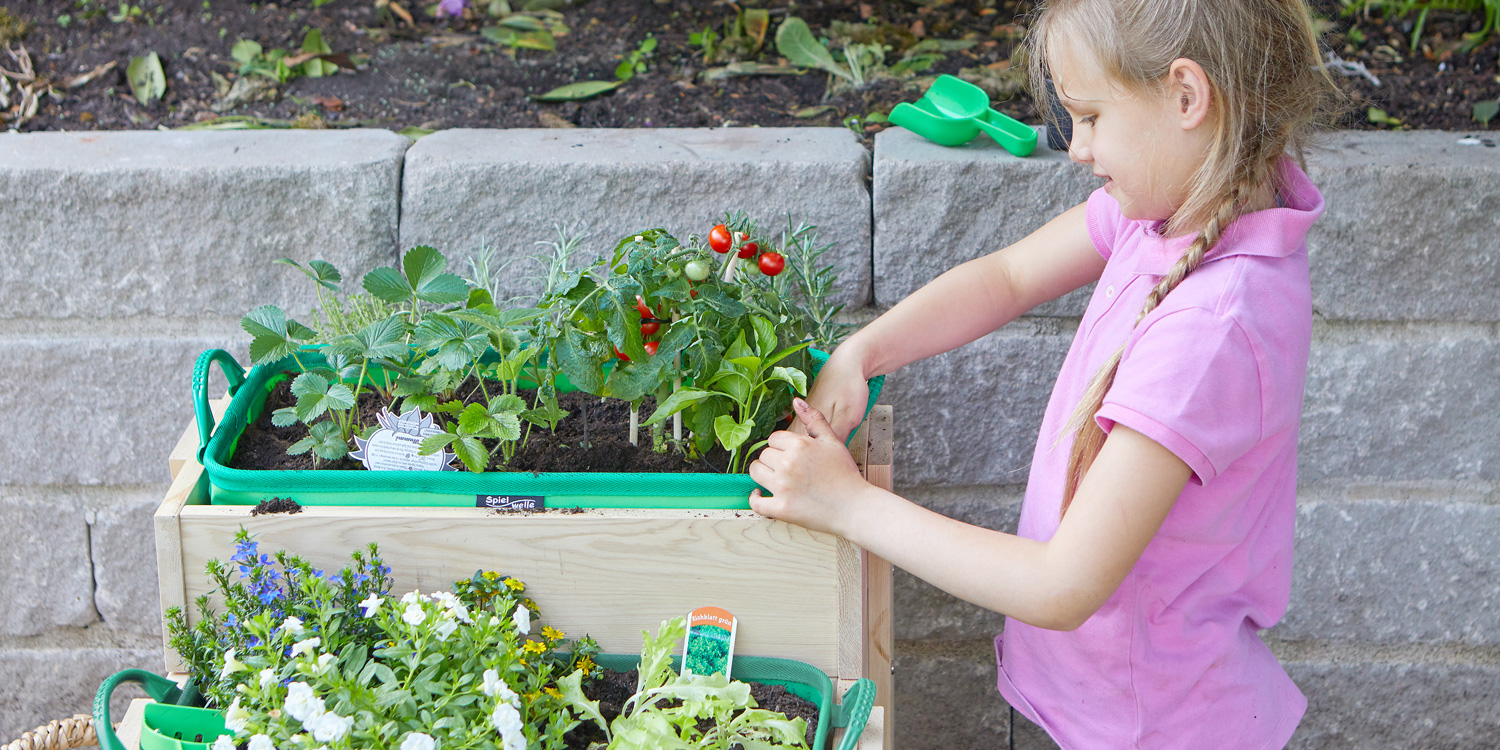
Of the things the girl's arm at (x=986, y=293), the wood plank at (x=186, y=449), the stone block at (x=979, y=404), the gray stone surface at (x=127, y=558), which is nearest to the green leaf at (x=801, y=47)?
the stone block at (x=979, y=404)

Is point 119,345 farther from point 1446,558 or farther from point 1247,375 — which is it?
point 1446,558

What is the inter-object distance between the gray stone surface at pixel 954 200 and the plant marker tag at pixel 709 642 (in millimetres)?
631

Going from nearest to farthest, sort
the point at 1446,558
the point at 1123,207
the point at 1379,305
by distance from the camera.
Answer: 1. the point at 1123,207
2. the point at 1379,305
3. the point at 1446,558

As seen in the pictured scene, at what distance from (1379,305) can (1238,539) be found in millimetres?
636

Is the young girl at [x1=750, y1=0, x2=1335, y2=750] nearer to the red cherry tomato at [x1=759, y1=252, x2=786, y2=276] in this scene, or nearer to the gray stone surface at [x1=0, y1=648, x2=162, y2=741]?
the red cherry tomato at [x1=759, y1=252, x2=786, y2=276]

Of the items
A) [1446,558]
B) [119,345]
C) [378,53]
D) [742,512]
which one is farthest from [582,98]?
[1446,558]

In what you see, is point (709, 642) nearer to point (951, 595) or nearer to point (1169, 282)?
point (1169, 282)

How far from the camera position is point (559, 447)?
112 cm

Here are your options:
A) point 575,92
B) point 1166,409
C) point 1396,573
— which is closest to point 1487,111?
point 1396,573

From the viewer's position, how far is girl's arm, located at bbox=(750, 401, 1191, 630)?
35.9 inches

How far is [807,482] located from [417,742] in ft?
1.25

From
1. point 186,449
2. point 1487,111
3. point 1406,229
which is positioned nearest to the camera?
point 186,449

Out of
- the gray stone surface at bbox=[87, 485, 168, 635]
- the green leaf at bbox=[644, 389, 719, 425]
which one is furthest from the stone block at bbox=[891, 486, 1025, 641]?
the gray stone surface at bbox=[87, 485, 168, 635]

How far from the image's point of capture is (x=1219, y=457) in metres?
0.90
